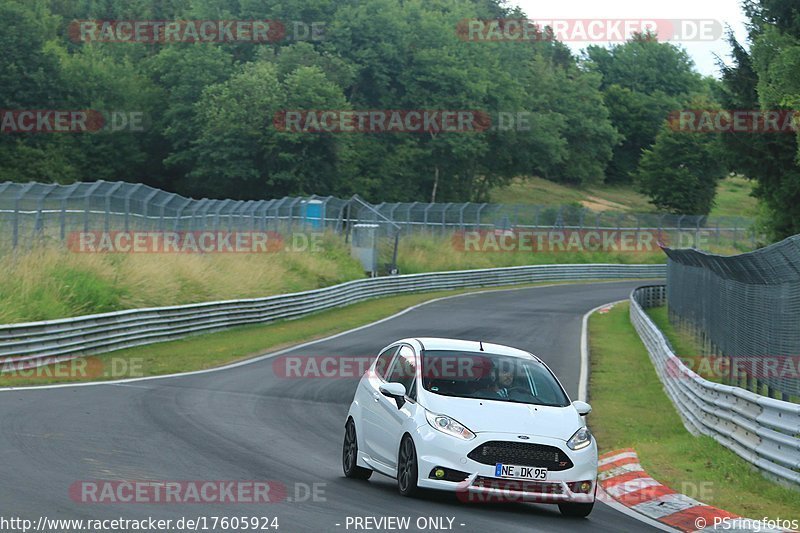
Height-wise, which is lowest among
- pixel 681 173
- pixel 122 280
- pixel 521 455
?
pixel 122 280

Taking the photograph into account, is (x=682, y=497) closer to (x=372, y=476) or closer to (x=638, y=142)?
(x=372, y=476)

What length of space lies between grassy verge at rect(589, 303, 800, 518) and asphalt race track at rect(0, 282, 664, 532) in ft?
3.50

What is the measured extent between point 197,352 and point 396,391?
650 inches

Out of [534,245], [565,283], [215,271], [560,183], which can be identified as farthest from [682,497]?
[560,183]

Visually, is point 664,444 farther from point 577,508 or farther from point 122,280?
point 122,280

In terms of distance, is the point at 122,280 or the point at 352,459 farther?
the point at 122,280

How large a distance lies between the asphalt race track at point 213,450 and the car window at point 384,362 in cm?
109

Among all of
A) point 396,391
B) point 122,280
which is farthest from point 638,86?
point 396,391

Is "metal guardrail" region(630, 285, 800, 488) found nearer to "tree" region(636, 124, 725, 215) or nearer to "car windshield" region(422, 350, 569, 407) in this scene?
"car windshield" region(422, 350, 569, 407)

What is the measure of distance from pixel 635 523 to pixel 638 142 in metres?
132

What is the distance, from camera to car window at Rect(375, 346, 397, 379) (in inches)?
472

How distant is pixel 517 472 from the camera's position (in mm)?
9914

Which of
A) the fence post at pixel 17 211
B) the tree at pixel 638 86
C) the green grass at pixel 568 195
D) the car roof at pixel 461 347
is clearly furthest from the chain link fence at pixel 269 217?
the tree at pixel 638 86

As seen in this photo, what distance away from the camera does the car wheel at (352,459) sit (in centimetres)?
1159
